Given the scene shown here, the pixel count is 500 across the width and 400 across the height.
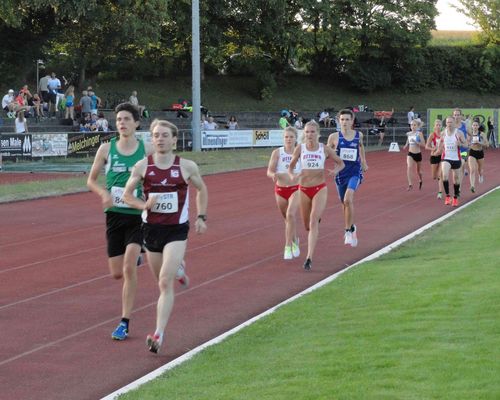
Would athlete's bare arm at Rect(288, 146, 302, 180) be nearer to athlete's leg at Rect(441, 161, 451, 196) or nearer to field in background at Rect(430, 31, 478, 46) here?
athlete's leg at Rect(441, 161, 451, 196)

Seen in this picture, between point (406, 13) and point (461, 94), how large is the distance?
843 cm

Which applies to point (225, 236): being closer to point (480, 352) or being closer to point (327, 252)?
point (327, 252)

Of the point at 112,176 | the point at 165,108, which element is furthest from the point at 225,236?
the point at 165,108

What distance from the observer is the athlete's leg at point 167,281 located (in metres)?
9.02

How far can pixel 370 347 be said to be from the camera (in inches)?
321

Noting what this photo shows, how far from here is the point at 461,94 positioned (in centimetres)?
7631

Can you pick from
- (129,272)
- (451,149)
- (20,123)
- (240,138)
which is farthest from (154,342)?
(240,138)

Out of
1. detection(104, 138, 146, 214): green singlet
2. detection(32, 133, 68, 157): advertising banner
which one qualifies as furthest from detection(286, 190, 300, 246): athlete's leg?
detection(32, 133, 68, 157): advertising banner

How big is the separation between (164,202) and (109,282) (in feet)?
14.2

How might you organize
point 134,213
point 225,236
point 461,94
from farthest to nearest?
point 461,94
point 225,236
point 134,213

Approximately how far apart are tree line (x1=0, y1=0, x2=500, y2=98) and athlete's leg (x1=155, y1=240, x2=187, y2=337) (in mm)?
38248

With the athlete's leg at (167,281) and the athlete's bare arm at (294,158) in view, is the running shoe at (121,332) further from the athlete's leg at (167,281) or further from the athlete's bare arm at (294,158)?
the athlete's bare arm at (294,158)

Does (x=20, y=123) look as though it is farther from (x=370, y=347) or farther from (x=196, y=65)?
(x=370, y=347)

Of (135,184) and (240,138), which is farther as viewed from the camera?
(240,138)
